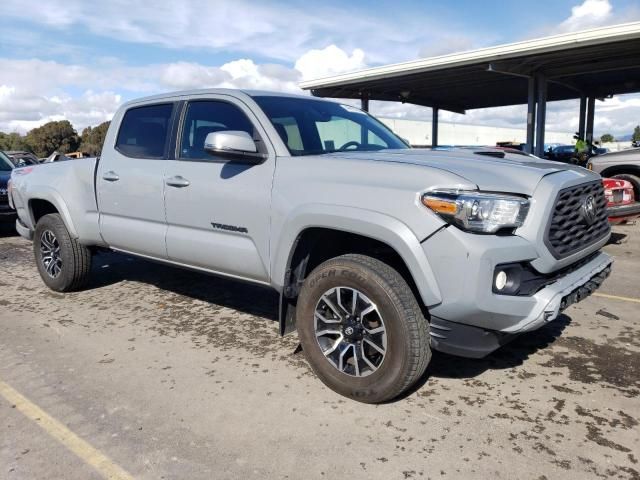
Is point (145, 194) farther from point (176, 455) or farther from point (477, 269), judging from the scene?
point (477, 269)

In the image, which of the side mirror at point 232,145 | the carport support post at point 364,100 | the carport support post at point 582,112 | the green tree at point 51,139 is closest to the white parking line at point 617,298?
the side mirror at point 232,145

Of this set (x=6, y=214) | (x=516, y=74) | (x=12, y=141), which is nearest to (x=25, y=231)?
(x=6, y=214)

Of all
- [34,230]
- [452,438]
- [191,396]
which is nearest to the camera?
[452,438]

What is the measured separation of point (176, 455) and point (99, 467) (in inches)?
14.2

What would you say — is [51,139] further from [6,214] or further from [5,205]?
[6,214]

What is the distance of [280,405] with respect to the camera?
3209mm

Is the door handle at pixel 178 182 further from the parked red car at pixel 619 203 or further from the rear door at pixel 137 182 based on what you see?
the parked red car at pixel 619 203

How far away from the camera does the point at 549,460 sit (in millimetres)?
2621

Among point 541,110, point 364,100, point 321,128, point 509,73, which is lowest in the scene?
point 321,128

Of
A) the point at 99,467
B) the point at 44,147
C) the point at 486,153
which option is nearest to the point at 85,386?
the point at 99,467

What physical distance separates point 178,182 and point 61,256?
6.91 ft

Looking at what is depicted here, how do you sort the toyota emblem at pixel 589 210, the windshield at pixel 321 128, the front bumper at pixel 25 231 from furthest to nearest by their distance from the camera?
the front bumper at pixel 25 231
the windshield at pixel 321 128
the toyota emblem at pixel 589 210

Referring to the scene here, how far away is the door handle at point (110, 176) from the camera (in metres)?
4.74

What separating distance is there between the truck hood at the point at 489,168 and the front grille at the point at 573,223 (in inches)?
5.0
